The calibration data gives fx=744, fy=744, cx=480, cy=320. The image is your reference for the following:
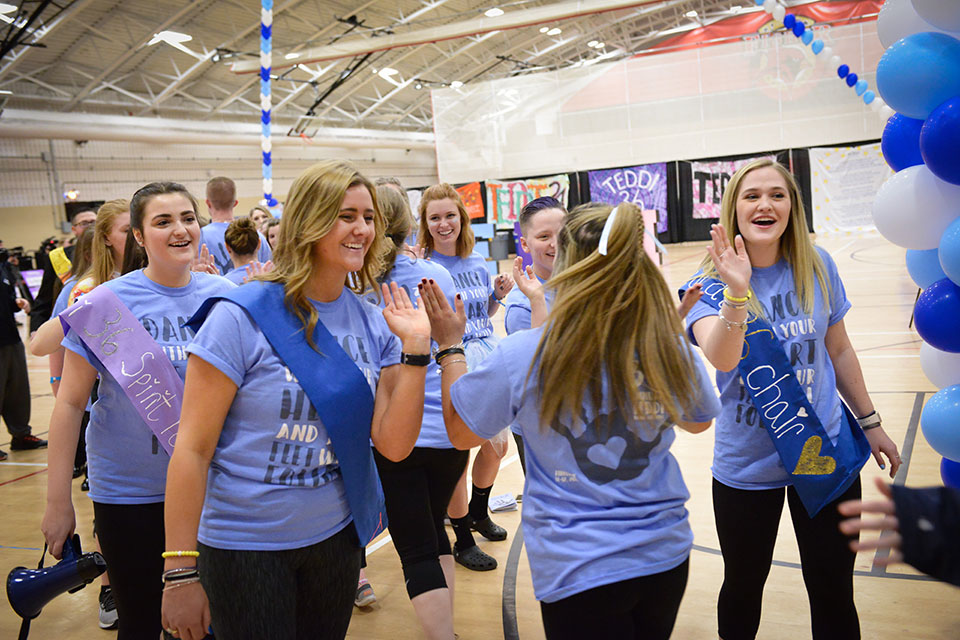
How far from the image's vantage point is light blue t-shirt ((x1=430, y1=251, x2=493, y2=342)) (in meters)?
3.15

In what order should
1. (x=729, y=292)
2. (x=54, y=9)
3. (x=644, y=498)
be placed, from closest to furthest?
(x=644, y=498)
(x=729, y=292)
(x=54, y=9)

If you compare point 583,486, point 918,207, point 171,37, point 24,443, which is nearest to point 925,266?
point 918,207

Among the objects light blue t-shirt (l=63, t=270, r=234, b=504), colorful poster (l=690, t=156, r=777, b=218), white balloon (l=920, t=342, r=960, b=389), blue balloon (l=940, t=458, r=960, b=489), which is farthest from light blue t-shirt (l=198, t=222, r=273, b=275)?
colorful poster (l=690, t=156, r=777, b=218)

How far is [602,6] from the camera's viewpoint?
15102 millimetres

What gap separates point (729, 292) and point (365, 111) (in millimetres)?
23946

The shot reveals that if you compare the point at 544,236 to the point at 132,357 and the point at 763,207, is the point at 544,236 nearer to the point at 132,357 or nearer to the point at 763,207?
the point at 763,207

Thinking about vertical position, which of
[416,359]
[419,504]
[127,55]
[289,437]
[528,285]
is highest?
[127,55]

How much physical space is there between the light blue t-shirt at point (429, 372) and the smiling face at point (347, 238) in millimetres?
592

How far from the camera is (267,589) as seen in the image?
1552 millimetres

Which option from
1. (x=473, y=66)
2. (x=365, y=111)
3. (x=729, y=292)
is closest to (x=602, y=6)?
(x=473, y=66)

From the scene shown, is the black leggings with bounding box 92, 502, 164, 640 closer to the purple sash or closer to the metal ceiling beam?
the purple sash

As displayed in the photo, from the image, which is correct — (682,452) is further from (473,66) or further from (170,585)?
(473,66)

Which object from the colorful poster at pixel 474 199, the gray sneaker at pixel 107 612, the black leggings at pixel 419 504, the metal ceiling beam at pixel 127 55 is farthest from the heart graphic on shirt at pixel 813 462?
the colorful poster at pixel 474 199

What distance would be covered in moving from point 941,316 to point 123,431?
A: 2.31 m
